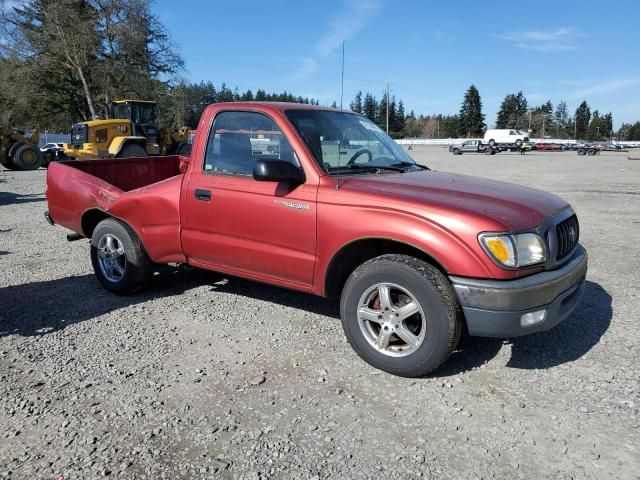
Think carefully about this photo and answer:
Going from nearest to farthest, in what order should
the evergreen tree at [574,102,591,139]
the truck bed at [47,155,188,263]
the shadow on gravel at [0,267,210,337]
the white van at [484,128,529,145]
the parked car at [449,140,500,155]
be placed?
the shadow on gravel at [0,267,210,337] → the truck bed at [47,155,188,263] → the parked car at [449,140,500,155] → the white van at [484,128,529,145] → the evergreen tree at [574,102,591,139]

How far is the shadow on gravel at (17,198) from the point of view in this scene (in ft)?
39.8

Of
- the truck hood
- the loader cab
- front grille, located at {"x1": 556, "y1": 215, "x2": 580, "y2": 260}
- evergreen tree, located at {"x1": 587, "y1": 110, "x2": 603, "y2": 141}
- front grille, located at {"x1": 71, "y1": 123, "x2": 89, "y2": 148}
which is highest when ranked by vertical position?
evergreen tree, located at {"x1": 587, "y1": 110, "x2": 603, "y2": 141}

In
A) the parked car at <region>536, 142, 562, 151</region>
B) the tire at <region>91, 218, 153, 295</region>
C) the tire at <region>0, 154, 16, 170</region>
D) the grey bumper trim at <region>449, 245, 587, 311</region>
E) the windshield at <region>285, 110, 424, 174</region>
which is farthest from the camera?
the parked car at <region>536, 142, 562, 151</region>

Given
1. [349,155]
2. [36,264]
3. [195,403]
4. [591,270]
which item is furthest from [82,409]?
[591,270]

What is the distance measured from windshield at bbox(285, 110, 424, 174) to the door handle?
96 centimetres

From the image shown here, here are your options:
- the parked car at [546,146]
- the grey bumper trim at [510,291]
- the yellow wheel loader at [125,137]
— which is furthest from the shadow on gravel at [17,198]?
the parked car at [546,146]

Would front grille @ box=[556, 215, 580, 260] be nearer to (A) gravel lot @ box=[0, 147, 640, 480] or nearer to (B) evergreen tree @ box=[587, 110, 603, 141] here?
(A) gravel lot @ box=[0, 147, 640, 480]

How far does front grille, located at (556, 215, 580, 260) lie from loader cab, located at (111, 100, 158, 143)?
2105cm

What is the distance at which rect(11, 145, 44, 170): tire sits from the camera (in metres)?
21.9

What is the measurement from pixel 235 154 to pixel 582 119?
140700mm

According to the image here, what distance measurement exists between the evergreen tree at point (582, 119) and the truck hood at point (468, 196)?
136 metres

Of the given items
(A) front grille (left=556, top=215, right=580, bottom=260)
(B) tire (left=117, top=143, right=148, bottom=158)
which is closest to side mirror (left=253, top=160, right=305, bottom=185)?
(A) front grille (left=556, top=215, right=580, bottom=260)

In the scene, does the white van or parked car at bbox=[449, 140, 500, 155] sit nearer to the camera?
parked car at bbox=[449, 140, 500, 155]

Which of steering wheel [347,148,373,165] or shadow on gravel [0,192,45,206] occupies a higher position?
steering wheel [347,148,373,165]
